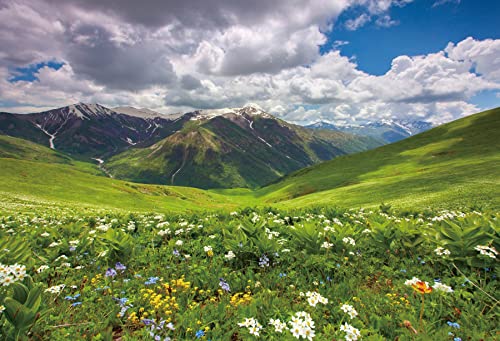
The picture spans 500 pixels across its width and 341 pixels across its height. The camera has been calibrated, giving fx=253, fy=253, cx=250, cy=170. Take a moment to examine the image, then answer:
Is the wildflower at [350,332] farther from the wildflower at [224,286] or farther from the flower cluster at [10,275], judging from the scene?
the flower cluster at [10,275]

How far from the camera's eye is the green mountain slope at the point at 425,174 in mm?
34156

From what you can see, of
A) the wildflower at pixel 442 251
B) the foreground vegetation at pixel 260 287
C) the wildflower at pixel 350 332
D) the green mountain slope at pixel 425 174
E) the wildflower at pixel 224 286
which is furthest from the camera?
the green mountain slope at pixel 425 174

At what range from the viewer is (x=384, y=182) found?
182 feet

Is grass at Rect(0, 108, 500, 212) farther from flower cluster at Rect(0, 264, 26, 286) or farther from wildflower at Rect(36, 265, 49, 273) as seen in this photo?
flower cluster at Rect(0, 264, 26, 286)

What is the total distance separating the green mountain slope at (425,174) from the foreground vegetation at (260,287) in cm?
2630

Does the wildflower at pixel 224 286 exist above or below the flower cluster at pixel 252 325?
below

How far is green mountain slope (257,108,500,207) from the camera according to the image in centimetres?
3416

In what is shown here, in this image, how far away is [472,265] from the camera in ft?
20.1

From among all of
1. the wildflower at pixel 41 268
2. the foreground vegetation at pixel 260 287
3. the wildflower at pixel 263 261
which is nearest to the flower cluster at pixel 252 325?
the foreground vegetation at pixel 260 287

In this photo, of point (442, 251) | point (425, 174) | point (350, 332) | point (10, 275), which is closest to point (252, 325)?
point (350, 332)

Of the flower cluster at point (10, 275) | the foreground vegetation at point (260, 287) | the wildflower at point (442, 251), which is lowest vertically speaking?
the foreground vegetation at point (260, 287)

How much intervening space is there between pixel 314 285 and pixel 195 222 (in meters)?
7.09

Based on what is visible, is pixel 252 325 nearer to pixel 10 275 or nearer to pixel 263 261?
pixel 263 261

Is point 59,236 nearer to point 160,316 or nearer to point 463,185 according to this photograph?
point 160,316
